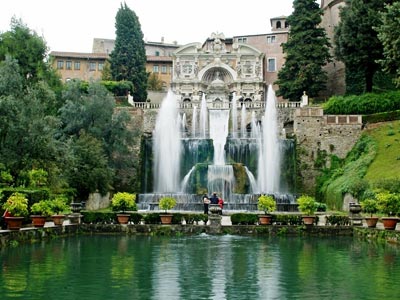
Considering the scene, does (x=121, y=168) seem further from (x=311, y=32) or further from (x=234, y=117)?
(x=311, y=32)

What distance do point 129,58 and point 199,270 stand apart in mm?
Result: 43749

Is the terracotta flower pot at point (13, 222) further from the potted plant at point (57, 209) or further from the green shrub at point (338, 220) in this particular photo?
the green shrub at point (338, 220)

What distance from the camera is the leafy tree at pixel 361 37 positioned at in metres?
41.7

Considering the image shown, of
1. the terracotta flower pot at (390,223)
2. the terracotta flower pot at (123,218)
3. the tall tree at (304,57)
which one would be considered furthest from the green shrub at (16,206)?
the tall tree at (304,57)

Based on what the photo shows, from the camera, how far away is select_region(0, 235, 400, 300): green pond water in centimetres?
1050

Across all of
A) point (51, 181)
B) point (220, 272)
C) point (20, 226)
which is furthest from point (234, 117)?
point (220, 272)

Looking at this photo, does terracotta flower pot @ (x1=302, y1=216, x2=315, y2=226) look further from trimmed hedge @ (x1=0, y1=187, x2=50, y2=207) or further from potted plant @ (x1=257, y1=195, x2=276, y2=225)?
trimmed hedge @ (x1=0, y1=187, x2=50, y2=207)

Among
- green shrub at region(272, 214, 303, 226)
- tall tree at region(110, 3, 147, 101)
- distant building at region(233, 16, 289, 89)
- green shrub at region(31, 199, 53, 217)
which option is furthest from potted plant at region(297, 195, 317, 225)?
distant building at region(233, 16, 289, 89)

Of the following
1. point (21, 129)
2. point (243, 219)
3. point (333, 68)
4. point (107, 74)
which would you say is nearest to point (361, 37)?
point (333, 68)

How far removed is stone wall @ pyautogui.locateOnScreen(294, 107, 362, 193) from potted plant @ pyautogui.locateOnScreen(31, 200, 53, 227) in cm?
2426

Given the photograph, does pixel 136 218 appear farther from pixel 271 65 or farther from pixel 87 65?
pixel 87 65

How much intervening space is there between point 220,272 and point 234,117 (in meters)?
35.5

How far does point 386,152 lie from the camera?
37.4 meters

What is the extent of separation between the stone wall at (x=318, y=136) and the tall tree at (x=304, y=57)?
585 cm
